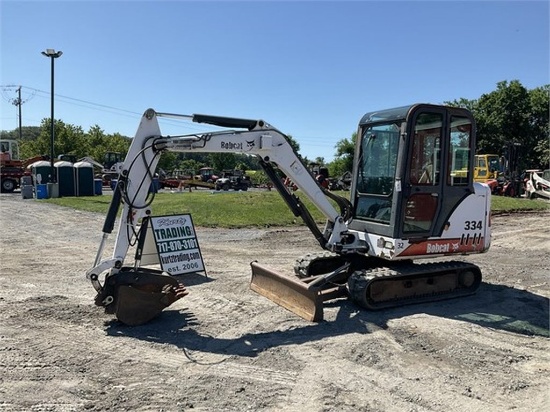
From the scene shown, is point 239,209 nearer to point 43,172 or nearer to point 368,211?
point 368,211

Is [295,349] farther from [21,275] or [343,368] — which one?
[21,275]

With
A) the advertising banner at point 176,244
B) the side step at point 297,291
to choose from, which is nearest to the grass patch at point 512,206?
the advertising banner at point 176,244

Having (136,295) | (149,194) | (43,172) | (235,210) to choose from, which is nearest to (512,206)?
(235,210)

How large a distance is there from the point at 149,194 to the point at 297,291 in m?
2.35

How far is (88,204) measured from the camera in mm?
21469

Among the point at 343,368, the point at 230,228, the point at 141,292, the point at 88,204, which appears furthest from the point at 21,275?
the point at 88,204

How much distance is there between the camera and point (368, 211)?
729 cm

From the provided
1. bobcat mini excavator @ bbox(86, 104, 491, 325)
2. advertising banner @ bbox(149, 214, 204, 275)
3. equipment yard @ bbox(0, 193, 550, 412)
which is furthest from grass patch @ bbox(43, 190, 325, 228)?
equipment yard @ bbox(0, 193, 550, 412)

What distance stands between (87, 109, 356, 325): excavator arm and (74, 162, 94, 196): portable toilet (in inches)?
937

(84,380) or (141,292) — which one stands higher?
(141,292)

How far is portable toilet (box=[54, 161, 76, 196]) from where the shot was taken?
27.5m

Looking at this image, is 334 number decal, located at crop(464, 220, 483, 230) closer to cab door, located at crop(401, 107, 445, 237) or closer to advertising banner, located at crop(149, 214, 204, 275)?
cab door, located at crop(401, 107, 445, 237)

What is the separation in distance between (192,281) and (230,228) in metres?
6.93

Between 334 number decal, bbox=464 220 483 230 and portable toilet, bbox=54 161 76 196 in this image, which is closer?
334 number decal, bbox=464 220 483 230
